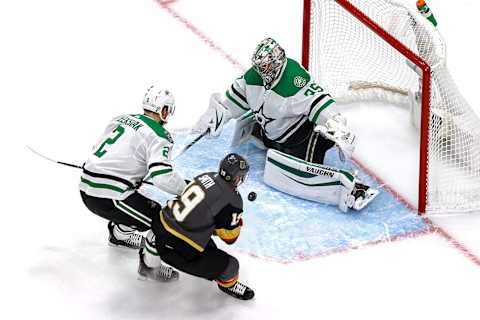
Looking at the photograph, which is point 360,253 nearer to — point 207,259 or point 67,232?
point 207,259

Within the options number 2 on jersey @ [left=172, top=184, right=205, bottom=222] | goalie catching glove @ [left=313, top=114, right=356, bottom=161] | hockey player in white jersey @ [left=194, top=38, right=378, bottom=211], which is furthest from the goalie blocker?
number 2 on jersey @ [left=172, top=184, right=205, bottom=222]

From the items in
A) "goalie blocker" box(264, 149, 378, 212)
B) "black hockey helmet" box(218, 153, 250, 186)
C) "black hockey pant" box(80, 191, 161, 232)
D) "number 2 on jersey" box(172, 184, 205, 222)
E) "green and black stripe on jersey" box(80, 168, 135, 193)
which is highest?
"black hockey helmet" box(218, 153, 250, 186)

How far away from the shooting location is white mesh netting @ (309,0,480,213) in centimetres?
528

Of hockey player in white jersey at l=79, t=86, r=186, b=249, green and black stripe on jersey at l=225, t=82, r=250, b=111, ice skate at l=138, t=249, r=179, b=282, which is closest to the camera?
hockey player in white jersey at l=79, t=86, r=186, b=249

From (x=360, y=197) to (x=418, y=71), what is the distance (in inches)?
27.0

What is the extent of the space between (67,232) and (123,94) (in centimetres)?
136

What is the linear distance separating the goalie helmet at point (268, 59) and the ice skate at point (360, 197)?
663 mm

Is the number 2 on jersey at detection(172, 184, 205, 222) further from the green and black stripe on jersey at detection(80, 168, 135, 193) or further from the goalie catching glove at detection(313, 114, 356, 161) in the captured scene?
the goalie catching glove at detection(313, 114, 356, 161)

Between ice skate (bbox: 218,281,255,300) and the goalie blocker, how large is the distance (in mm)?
785

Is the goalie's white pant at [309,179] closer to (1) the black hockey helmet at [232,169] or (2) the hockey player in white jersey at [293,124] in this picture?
(2) the hockey player in white jersey at [293,124]

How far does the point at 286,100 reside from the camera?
17.5 feet

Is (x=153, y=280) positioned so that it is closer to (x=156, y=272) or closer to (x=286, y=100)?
(x=156, y=272)

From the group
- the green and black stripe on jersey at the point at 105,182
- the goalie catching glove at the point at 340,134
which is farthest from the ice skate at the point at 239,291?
the goalie catching glove at the point at 340,134

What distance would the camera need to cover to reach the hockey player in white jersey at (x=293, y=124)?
17.1 feet
